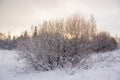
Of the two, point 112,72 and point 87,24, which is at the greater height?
point 87,24

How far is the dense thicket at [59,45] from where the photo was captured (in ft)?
48.3

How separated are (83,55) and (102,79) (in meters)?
5.50

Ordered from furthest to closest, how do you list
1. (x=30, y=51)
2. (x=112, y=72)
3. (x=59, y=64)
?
(x=30, y=51) → (x=59, y=64) → (x=112, y=72)

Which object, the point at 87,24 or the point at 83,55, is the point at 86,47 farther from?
the point at 87,24

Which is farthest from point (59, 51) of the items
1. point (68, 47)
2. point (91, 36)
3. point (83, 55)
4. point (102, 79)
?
point (102, 79)

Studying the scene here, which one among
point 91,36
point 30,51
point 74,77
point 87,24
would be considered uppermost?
point 87,24

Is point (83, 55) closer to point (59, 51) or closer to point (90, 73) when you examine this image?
point (59, 51)

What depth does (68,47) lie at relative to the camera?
1473cm

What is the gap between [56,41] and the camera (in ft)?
48.4

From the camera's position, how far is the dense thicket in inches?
579

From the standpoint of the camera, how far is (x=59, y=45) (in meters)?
14.7

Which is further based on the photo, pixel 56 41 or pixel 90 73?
pixel 56 41

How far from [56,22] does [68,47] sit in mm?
2346

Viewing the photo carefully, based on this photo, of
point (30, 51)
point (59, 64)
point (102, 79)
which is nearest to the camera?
point (102, 79)
